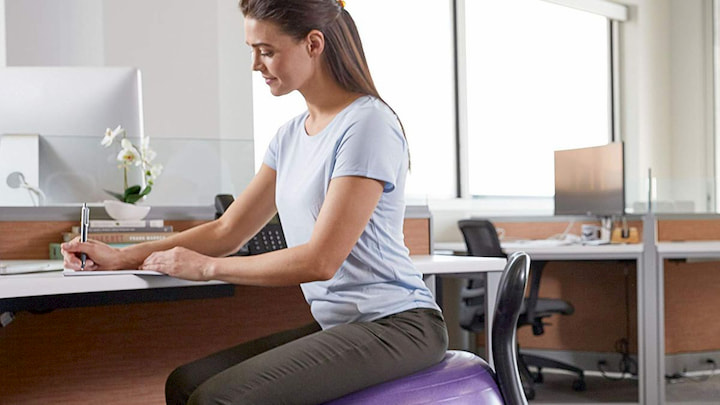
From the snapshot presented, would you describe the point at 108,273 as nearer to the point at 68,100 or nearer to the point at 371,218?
the point at 371,218

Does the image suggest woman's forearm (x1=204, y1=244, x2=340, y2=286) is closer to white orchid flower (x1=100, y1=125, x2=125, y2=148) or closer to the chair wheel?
white orchid flower (x1=100, y1=125, x2=125, y2=148)

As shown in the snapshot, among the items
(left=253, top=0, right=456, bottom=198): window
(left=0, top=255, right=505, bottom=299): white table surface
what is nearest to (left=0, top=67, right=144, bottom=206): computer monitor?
(left=0, top=255, right=505, bottom=299): white table surface

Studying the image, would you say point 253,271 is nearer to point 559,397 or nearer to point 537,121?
point 559,397

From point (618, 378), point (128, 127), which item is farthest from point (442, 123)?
point (128, 127)

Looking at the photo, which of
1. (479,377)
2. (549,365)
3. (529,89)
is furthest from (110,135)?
(529,89)

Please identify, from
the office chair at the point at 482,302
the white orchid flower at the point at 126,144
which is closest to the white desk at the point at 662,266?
the office chair at the point at 482,302

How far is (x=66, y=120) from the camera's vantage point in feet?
7.22

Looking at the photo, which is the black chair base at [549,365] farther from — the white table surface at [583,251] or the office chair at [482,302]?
the white table surface at [583,251]

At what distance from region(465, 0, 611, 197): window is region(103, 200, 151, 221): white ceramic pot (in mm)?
3636

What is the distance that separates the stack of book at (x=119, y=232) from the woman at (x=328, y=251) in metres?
0.54

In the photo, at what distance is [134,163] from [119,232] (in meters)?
0.23

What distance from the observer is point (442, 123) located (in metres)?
5.55

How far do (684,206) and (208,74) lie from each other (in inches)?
103

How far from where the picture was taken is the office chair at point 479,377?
1389mm
